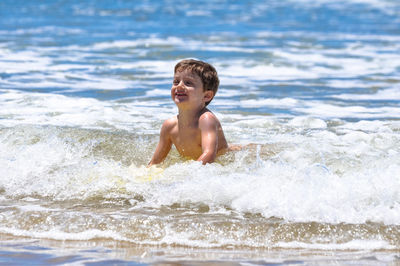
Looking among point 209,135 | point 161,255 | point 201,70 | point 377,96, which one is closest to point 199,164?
point 209,135

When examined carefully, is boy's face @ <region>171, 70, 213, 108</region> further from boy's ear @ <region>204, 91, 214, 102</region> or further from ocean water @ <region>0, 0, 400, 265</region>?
ocean water @ <region>0, 0, 400, 265</region>

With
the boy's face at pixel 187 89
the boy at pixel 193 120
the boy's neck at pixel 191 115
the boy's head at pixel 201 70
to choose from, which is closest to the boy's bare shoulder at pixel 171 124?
the boy at pixel 193 120

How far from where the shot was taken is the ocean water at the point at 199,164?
3598 mm

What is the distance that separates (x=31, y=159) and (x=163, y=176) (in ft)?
3.85

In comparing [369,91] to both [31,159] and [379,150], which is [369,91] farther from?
[31,159]

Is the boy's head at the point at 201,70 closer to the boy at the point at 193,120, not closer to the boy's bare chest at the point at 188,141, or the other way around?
the boy at the point at 193,120

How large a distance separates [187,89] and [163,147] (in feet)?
1.80

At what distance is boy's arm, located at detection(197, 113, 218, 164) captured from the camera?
517cm

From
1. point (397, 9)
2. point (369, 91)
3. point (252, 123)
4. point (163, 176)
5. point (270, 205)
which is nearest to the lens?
point (270, 205)

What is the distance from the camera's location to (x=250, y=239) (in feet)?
11.9

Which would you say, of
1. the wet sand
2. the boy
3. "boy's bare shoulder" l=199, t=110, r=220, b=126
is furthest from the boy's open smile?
the wet sand

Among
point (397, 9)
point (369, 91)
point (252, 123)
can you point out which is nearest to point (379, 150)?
point (252, 123)

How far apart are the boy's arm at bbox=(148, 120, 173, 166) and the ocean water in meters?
0.12

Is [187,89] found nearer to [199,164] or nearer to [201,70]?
[201,70]
